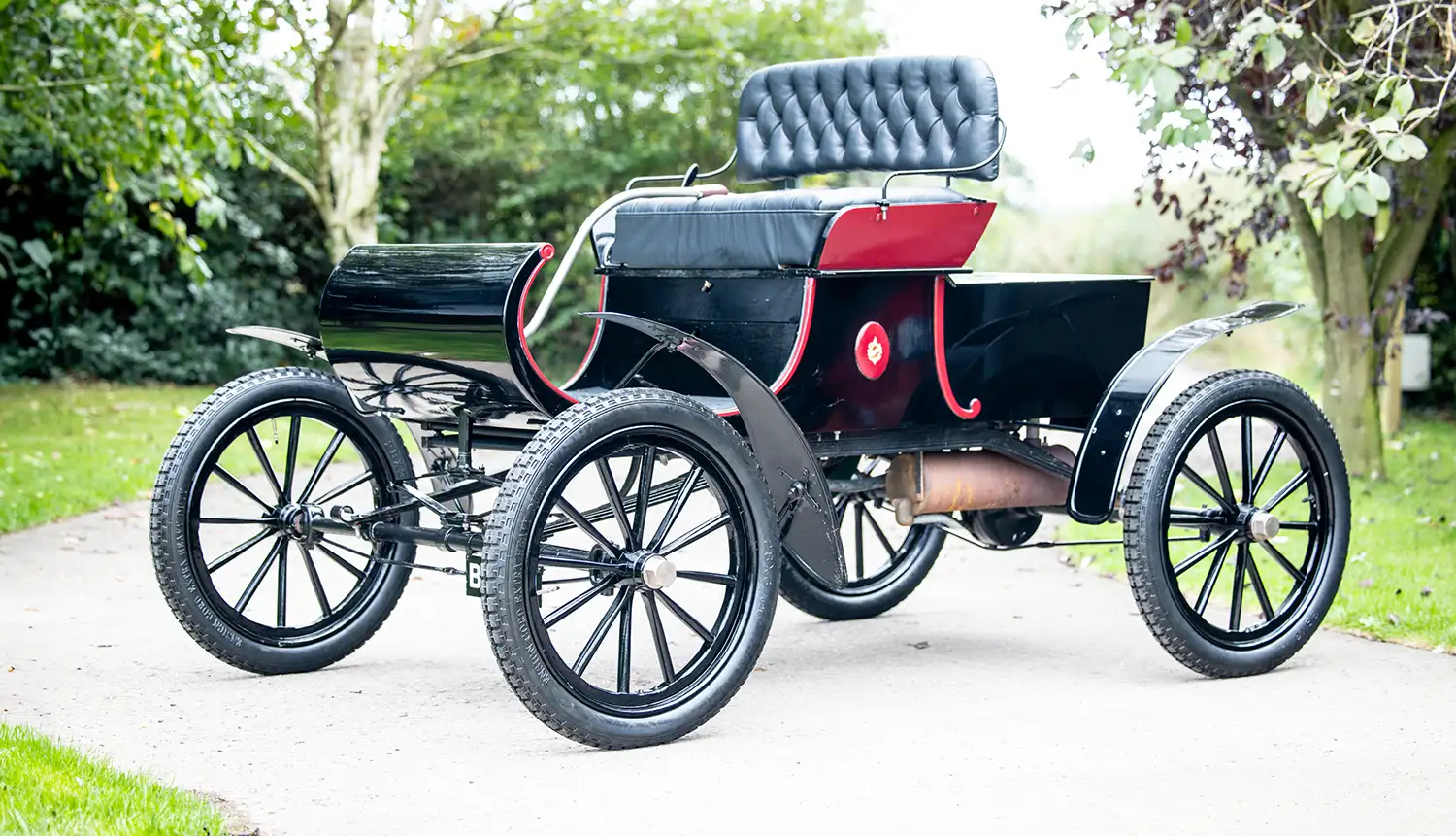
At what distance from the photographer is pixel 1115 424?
5219 mm

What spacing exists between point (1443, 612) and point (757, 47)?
11777 millimetres

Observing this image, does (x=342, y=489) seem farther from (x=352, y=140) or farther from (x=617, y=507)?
(x=352, y=140)

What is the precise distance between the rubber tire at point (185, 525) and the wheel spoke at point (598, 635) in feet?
3.87

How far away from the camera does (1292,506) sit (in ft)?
29.0

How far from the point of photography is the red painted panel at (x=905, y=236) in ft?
15.9

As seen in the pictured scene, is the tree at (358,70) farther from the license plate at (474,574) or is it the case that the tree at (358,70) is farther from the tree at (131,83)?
the license plate at (474,574)

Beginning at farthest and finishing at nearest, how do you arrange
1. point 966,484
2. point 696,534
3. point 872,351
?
point 966,484, point 872,351, point 696,534

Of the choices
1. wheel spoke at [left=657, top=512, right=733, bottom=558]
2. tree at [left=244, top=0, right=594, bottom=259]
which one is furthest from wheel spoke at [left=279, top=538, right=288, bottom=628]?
tree at [left=244, top=0, right=594, bottom=259]

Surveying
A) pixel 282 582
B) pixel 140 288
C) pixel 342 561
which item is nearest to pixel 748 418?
pixel 342 561

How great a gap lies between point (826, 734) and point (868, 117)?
2.30m

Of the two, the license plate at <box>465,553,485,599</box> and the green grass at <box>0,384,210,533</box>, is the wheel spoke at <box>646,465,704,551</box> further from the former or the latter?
the green grass at <box>0,384,210,533</box>

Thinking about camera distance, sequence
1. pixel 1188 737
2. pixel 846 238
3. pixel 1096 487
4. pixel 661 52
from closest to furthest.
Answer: pixel 1188 737, pixel 846 238, pixel 1096 487, pixel 661 52

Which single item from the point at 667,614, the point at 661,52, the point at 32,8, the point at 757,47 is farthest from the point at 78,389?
the point at 667,614

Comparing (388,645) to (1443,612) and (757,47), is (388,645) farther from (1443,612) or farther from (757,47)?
(757,47)
